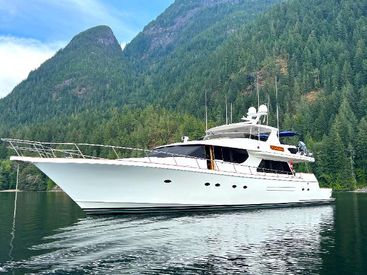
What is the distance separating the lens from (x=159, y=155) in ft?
74.6

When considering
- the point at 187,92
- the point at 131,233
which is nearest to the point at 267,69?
the point at 187,92

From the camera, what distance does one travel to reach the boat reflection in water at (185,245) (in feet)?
37.1

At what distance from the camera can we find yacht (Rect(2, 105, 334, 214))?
65.7ft

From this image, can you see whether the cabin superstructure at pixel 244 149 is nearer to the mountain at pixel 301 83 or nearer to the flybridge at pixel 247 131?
the flybridge at pixel 247 131

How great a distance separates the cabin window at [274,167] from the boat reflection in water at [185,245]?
500 cm

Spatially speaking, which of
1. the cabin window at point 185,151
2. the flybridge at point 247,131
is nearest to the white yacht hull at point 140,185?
the cabin window at point 185,151

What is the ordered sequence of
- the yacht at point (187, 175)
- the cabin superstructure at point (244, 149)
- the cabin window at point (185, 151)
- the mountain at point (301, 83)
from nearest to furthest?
the yacht at point (187, 175), the cabin window at point (185, 151), the cabin superstructure at point (244, 149), the mountain at point (301, 83)

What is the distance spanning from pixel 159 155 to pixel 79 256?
10.8 m

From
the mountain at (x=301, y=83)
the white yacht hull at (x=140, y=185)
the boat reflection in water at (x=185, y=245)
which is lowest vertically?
the boat reflection in water at (x=185, y=245)

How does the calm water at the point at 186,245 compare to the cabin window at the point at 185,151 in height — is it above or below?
below

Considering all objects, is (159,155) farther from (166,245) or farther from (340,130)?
(340,130)

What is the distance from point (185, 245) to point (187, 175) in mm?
7410

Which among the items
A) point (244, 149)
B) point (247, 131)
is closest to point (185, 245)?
point (244, 149)

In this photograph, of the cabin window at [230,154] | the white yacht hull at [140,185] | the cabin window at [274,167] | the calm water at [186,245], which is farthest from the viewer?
the cabin window at [274,167]
